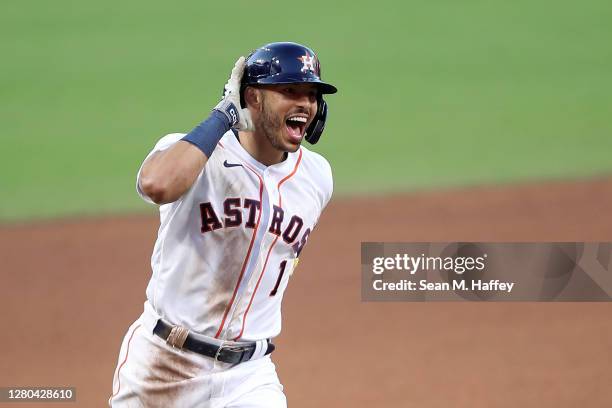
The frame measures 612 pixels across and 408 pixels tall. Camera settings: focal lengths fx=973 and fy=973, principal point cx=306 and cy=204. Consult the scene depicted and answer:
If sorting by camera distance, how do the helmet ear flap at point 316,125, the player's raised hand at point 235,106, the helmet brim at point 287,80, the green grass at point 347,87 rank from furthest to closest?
the green grass at point 347,87
the helmet ear flap at point 316,125
the helmet brim at point 287,80
the player's raised hand at point 235,106

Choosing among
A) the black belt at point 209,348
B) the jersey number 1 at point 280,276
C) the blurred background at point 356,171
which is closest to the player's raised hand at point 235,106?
the jersey number 1 at point 280,276

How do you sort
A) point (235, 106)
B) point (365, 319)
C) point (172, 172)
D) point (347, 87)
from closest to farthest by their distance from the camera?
point (172, 172) → point (235, 106) → point (365, 319) → point (347, 87)

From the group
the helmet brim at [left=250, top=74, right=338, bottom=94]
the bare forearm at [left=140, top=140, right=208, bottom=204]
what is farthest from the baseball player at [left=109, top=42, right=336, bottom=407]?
the bare forearm at [left=140, top=140, right=208, bottom=204]

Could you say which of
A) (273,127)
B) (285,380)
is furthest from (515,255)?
(273,127)

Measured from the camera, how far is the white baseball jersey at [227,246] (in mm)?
3662

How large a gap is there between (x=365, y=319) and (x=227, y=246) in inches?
167

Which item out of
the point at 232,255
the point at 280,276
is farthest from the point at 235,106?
the point at 280,276

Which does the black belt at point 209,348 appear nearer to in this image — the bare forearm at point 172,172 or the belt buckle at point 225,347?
the belt buckle at point 225,347

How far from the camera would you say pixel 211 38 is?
542 inches

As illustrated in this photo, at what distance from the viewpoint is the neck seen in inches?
150

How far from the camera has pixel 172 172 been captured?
3309 mm

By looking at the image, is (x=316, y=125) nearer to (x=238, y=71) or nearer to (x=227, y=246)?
(x=238, y=71)

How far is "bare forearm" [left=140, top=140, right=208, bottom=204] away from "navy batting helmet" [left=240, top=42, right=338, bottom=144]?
0.48 meters

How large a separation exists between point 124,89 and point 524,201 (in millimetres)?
5611
